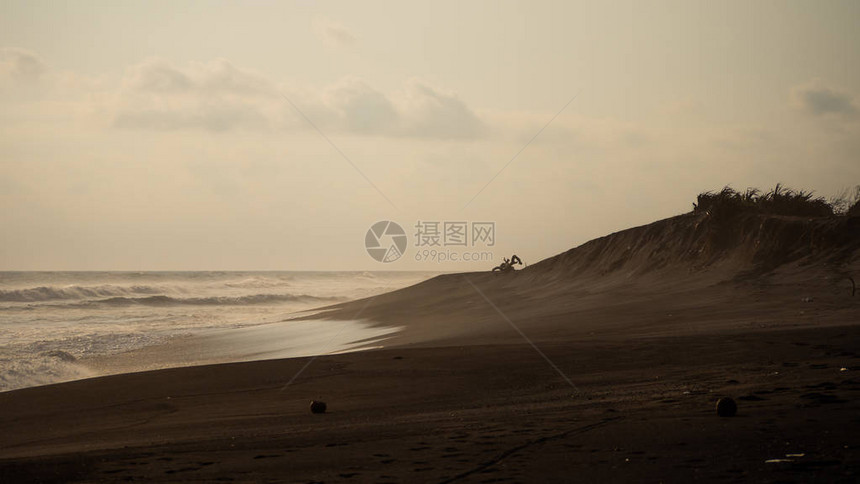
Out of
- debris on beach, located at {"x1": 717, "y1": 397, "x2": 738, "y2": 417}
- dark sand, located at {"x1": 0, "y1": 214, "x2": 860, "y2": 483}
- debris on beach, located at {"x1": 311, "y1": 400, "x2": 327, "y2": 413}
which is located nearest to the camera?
dark sand, located at {"x1": 0, "y1": 214, "x2": 860, "y2": 483}

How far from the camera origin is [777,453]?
516 centimetres

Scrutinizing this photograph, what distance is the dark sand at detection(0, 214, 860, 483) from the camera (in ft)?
17.9

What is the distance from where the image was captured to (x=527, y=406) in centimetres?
786

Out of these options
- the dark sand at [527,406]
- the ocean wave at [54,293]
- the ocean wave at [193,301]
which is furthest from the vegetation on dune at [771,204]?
the ocean wave at [54,293]

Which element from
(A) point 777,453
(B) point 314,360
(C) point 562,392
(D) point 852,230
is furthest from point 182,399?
(D) point 852,230


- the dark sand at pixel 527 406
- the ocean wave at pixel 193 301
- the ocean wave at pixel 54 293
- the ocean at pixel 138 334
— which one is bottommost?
the dark sand at pixel 527 406

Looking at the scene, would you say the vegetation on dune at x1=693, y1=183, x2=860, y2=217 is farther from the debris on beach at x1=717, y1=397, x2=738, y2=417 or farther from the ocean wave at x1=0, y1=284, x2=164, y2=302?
the ocean wave at x1=0, y1=284, x2=164, y2=302

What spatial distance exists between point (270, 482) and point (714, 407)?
3913 mm

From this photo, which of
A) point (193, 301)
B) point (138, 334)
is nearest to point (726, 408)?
point (138, 334)

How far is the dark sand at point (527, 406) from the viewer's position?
5.46 metres

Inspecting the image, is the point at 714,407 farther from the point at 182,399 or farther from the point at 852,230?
the point at 852,230

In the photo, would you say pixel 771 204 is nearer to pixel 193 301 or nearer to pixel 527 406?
pixel 527 406

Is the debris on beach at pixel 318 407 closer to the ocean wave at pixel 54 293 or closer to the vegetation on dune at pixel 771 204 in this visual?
the vegetation on dune at pixel 771 204

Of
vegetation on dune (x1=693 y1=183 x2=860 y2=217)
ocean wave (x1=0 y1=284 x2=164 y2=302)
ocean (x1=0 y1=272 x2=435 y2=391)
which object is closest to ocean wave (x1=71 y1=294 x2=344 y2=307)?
ocean (x1=0 y1=272 x2=435 y2=391)
